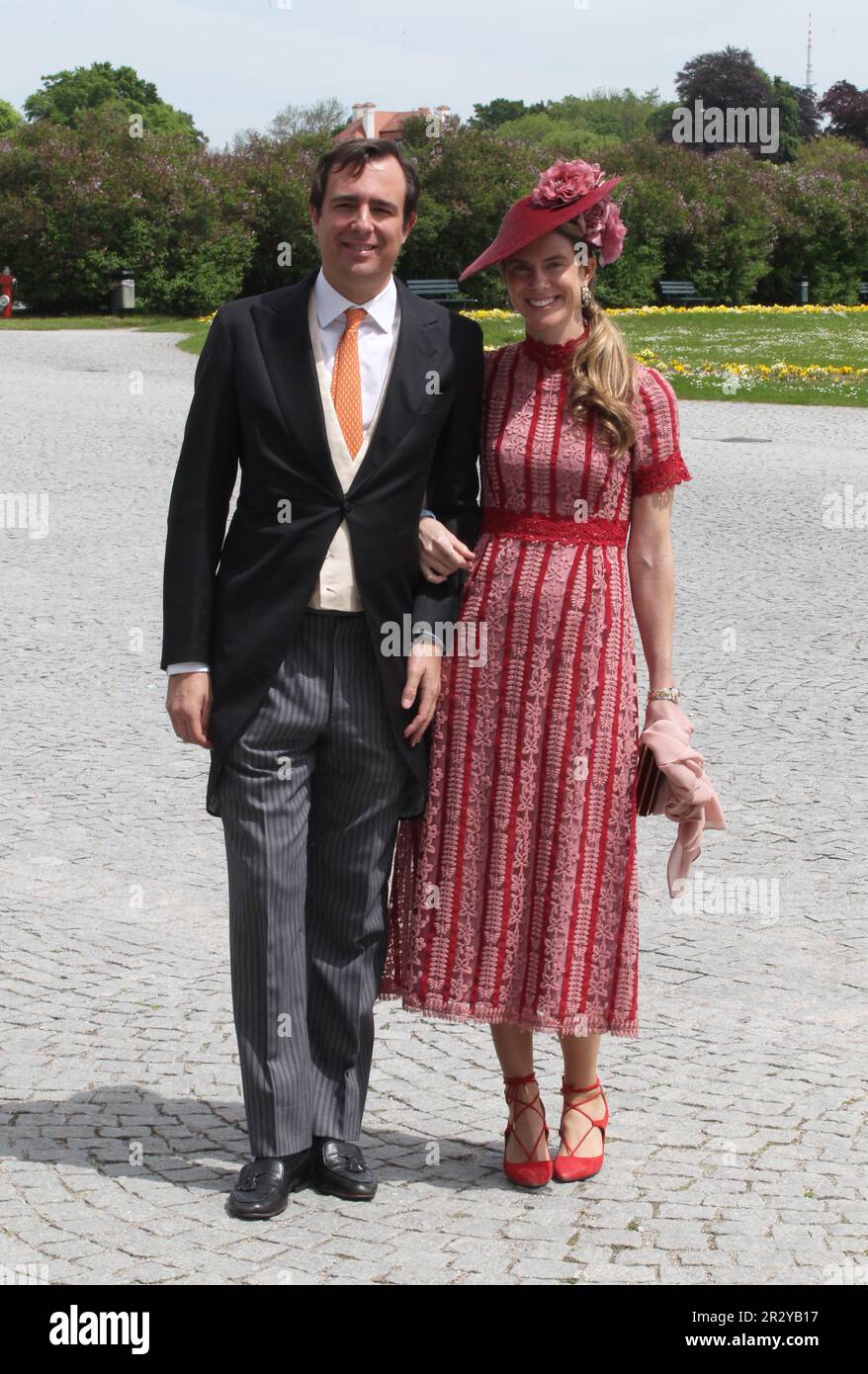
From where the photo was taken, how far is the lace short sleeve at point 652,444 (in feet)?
12.4

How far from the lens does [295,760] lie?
372 centimetres

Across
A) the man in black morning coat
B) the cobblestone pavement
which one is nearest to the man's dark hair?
the man in black morning coat

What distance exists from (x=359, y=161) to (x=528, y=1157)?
2.19 m

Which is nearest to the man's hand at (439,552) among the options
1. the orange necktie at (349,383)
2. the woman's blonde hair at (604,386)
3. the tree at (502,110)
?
the orange necktie at (349,383)

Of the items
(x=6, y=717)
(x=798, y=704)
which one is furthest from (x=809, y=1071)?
(x=6, y=717)

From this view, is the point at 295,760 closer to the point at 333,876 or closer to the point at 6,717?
the point at 333,876

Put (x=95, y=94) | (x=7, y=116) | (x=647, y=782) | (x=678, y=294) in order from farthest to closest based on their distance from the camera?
(x=95, y=94) < (x=7, y=116) < (x=678, y=294) < (x=647, y=782)

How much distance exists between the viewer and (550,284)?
3734 millimetres

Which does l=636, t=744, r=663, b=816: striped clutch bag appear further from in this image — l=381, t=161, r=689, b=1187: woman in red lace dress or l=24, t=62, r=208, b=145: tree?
l=24, t=62, r=208, b=145: tree

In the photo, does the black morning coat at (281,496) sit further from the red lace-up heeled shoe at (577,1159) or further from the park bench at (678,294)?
the park bench at (678,294)

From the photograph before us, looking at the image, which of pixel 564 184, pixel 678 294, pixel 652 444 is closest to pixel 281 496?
pixel 652 444

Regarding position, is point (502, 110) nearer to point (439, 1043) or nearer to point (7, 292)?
point (7, 292)

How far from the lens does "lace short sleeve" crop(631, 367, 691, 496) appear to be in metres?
3.78

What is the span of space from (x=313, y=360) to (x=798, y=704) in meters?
4.85
